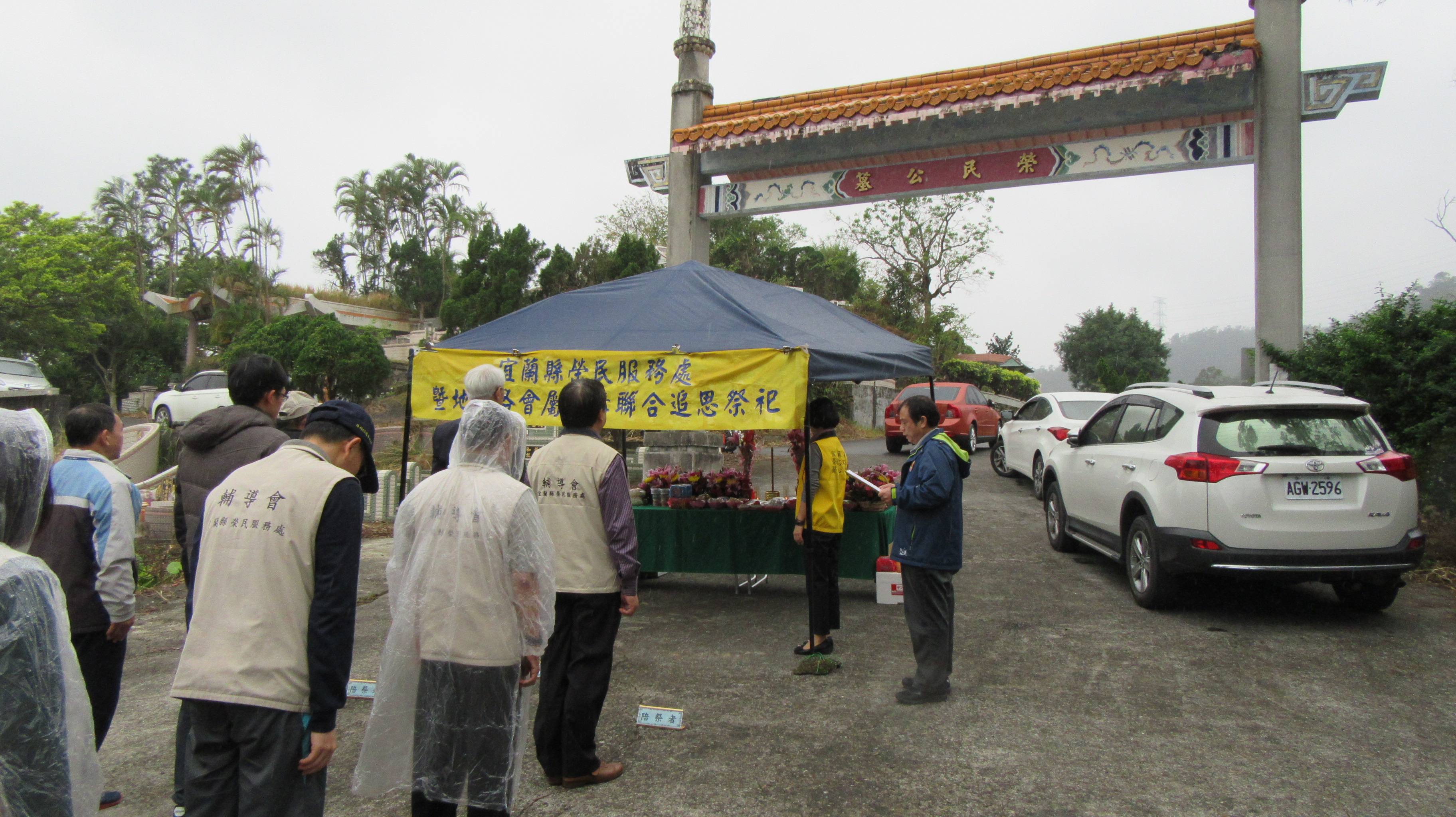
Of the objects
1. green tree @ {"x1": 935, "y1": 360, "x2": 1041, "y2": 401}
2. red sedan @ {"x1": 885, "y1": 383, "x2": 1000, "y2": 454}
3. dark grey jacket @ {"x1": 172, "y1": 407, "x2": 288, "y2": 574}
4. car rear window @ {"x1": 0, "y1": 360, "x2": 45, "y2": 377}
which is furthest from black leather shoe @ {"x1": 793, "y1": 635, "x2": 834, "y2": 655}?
green tree @ {"x1": 935, "y1": 360, "x2": 1041, "y2": 401}

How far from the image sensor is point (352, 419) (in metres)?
2.66

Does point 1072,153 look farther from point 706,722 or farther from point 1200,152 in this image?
point 706,722

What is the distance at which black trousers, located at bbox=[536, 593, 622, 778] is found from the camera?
354 centimetres

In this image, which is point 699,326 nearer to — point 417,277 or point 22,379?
point 22,379

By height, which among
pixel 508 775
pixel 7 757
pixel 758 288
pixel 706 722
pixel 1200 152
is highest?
pixel 1200 152

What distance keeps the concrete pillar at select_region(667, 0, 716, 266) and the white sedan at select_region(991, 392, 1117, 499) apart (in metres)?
5.22

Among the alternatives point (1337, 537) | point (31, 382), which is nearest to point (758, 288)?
point (1337, 537)

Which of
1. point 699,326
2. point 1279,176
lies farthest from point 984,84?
point 699,326

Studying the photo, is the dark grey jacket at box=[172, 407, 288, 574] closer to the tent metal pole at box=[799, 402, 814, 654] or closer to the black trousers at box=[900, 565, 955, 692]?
the tent metal pole at box=[799, 402, 814, 654]

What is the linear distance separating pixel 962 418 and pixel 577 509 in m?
13.3

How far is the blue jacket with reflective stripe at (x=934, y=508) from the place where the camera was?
4.39 m

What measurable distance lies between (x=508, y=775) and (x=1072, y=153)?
8941 mm

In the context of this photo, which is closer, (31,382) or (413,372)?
(413,372)

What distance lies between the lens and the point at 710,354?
5438 millimetres
